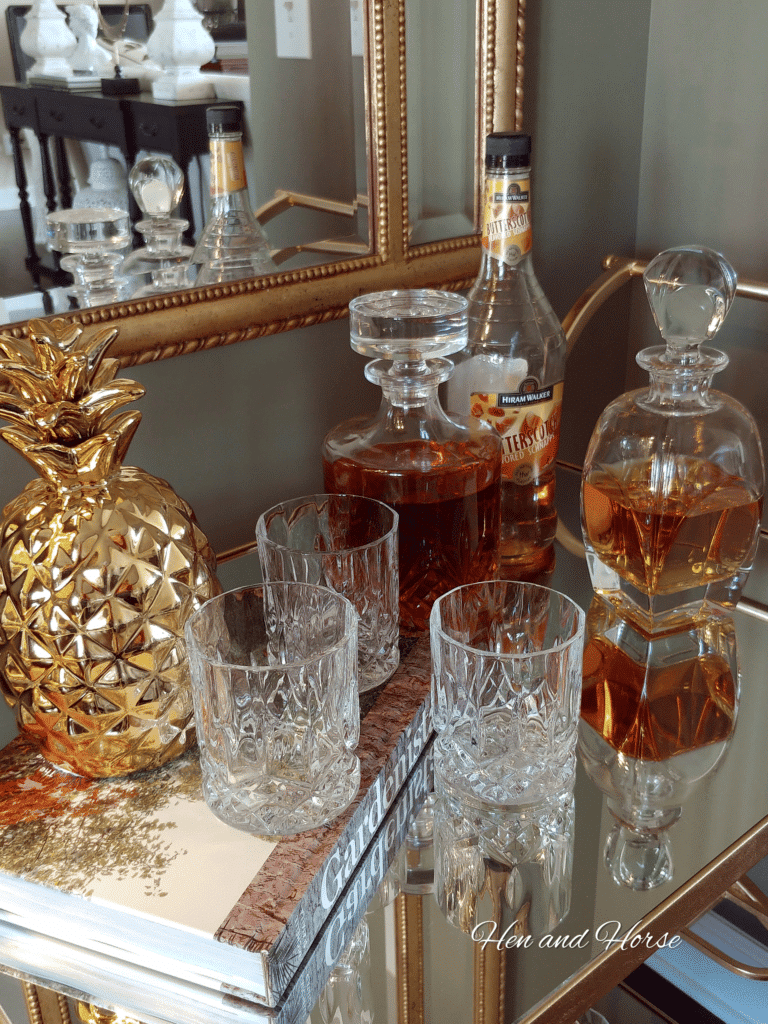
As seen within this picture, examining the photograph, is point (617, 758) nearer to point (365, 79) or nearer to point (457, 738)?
point (457, 738)

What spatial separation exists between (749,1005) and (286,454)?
0.48m

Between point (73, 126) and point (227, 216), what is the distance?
0.11 metres

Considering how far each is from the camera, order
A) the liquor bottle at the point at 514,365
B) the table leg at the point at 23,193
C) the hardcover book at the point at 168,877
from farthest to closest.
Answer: the liquor bottle at the point at 514,365 → the table leg at the point at 23,193 → the hardcover book at the point at 168,877

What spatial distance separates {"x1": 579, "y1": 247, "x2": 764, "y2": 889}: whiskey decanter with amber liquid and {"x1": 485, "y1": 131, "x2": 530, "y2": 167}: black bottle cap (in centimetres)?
11

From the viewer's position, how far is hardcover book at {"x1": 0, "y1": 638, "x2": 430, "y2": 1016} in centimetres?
42

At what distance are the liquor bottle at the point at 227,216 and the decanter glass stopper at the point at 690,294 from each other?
10.2 inches

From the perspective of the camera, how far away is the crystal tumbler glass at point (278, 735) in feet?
1.53

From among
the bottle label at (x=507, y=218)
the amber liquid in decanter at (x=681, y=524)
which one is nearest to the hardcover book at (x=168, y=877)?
the amber liquid in decanter at (x=681, y=524)

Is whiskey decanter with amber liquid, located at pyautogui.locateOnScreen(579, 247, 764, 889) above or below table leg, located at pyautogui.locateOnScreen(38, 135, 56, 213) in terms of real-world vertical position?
below

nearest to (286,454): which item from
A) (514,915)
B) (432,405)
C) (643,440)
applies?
(432,405)

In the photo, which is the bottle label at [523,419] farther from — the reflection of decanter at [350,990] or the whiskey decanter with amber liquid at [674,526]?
the reflection of decanter at [350,990]

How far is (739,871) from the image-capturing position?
0.52 meters

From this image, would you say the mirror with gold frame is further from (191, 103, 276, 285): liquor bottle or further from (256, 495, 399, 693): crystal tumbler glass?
(256, 495, 399, 693): crystal tumbler glass

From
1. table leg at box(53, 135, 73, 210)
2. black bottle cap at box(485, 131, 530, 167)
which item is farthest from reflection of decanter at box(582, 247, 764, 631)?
table leg at box(53, 135, 73, 210)
